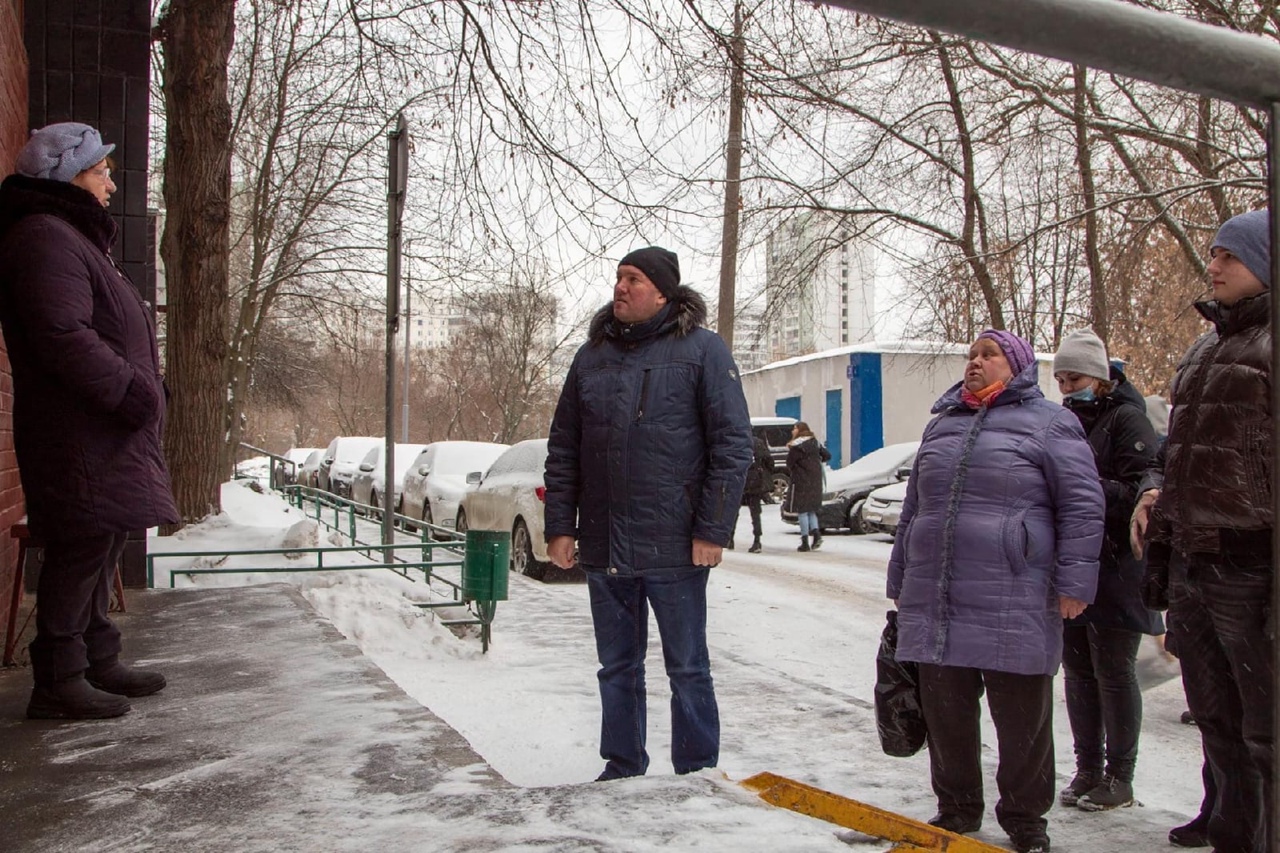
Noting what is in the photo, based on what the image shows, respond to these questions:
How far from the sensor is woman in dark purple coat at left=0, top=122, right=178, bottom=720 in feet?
11.3

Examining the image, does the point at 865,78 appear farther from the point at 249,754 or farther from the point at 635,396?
the point at 249,754

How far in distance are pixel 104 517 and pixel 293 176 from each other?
1713 cm

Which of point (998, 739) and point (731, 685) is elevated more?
point (998, 739)

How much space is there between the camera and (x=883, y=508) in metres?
16.8

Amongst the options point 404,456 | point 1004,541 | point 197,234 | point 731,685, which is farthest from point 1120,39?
point 404,456

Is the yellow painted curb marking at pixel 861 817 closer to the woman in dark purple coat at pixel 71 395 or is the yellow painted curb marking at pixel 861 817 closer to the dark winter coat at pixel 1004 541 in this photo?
the dark winter coat at pixel 1004 541

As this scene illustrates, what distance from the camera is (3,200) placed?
3.63 metres

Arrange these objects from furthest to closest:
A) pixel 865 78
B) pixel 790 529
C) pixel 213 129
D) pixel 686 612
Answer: pixel 790 529 < pixel 865 78 < pixel 213 129 < pixel 686 612

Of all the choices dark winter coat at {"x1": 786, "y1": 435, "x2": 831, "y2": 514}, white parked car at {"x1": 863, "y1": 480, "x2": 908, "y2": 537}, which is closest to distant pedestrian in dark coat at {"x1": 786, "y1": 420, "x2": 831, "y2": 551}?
dark winter coat at {"x1": 786, "y1": 435, "x2": 831, "y2": 514}

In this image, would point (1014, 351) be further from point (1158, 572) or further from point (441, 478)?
point (441, 478)

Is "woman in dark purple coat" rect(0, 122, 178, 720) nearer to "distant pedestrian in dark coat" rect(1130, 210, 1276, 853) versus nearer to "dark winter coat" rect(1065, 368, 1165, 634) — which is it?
"distant pedestrian in dark coat" rect(1130, 210, 1276, 853)

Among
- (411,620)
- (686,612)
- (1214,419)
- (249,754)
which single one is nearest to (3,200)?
(249,754)

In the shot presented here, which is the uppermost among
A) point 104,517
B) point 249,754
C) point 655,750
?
point 104,517

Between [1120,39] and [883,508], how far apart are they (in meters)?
16.0
